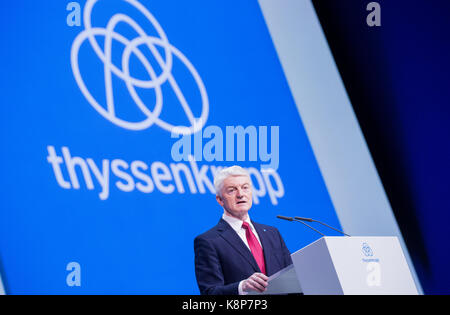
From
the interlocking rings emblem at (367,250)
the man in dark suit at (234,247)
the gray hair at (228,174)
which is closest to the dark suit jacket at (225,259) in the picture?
the man in dark suit at (234,247)

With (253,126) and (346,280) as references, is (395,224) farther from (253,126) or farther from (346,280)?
(346,280)

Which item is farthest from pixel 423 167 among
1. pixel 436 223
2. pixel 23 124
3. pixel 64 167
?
pixel 23 124

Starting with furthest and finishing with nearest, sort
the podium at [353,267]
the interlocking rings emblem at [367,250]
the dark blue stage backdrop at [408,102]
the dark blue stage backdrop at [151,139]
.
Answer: the dark blue stage backdrop at [408,102] < the dark blue stage backdrop at [151,139] < the interlocking rings emblem at [367,250] < the podium at [353,267]

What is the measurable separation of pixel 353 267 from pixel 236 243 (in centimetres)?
100

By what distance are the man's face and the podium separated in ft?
2.84

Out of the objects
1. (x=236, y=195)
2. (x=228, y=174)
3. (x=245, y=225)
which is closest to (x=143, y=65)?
(x=228, y=174)

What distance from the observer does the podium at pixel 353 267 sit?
88.7 inches

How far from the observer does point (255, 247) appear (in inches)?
128

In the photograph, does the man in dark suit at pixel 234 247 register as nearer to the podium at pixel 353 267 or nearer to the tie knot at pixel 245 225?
the tie knot at pixel 245 225

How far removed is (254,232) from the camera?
3322 millimetres

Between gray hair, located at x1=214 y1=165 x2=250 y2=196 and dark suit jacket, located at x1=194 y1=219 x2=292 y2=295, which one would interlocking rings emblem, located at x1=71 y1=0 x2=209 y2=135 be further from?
dark suit jacket, located at x1=194 y1=219 x2=292 y2=295

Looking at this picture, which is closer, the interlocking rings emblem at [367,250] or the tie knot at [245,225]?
the interlocking rings emblem at [367,250]

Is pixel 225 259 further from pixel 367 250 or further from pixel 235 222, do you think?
pixel 367 250

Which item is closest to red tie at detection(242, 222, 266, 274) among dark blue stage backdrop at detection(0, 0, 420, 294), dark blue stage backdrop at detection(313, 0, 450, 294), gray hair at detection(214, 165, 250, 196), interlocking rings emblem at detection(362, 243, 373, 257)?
gray hair at detection(214, 165, 250, 196)
